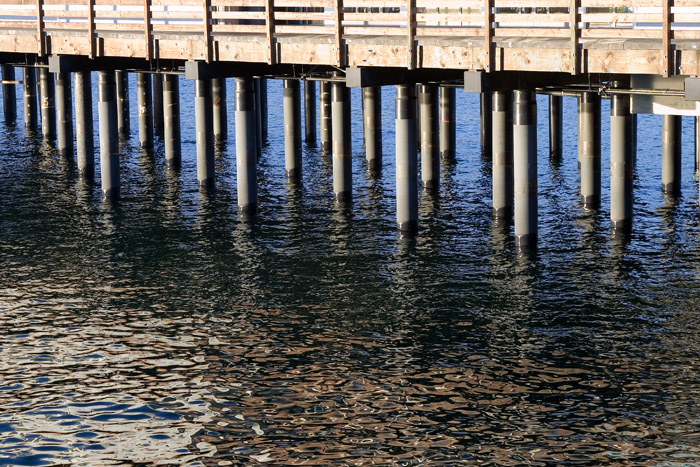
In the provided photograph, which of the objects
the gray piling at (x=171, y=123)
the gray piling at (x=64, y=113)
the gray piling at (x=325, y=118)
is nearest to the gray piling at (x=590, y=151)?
the gray piling at (x=325, y=118)

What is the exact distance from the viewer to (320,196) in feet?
136

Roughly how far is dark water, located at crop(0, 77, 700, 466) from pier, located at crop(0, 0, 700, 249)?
4.45 feet

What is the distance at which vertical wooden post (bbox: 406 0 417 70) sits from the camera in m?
32.1

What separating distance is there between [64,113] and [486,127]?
15.0m

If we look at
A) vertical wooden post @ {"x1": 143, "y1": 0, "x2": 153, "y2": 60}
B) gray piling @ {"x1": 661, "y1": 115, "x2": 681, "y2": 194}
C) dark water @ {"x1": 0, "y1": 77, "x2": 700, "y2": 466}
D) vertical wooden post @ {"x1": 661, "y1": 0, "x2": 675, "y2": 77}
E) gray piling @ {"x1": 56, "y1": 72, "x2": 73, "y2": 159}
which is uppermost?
vertical wooden post @ {"x1": 143, "y1": 0, "x2": 153, "y2": 60}

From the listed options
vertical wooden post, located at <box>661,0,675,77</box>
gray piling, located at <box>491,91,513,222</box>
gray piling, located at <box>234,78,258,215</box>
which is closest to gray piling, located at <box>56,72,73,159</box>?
gray piling, located at <box>234,78,258,215</box>

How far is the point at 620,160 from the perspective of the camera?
3425 centimetres

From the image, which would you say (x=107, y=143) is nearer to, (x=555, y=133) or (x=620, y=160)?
(x=620, y=160)

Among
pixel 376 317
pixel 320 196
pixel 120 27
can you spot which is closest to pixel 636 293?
pixel 376 317

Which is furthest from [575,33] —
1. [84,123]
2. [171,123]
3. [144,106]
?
[144,106]

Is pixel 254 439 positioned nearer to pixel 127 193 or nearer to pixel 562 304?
pixel 562 304

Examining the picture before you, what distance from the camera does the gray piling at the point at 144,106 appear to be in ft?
171

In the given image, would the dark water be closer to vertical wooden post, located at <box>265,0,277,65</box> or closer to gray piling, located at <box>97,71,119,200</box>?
gray piling, located at <box>97,71,119,200</box>

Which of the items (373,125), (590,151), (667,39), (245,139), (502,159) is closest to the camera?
(667,39)
